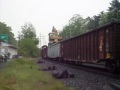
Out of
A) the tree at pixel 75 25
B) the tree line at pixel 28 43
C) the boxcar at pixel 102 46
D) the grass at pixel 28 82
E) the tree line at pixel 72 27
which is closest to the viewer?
the grass at pixel 28 82

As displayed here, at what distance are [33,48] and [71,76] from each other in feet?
235

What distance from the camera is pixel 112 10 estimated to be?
244 ft

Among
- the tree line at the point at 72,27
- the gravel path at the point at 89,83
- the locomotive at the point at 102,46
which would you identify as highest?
the tree line at the point at 72,27

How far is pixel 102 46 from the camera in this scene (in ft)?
54.9

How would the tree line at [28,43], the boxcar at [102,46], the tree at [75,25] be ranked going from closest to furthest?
the boxcar at [102,46] → the tree line at [28,43] → the tree at [75,25]

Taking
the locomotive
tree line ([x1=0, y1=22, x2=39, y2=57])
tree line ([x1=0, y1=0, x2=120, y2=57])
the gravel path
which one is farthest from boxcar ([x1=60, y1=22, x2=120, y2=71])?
tree line ([x1=0, y1=22, x2=39, y2=57])

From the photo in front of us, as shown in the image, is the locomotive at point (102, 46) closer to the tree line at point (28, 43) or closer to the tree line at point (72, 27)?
the tree line at point (72, 27)

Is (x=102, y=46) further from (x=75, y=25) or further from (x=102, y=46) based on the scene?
(x=75, y=25)

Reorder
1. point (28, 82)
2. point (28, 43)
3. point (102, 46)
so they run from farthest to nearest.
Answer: point (28, 43)
point (102, 46)
point (28, 82)

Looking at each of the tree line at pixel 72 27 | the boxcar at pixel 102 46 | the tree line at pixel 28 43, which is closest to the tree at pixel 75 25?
the tree line at pixel 72 27

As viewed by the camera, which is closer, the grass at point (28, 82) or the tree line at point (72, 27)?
the grass at point (28, 82)

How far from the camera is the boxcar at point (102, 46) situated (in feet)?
50.6

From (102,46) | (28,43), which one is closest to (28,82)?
(102,46)

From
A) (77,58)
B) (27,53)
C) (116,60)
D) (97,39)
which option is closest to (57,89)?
(116,60)
